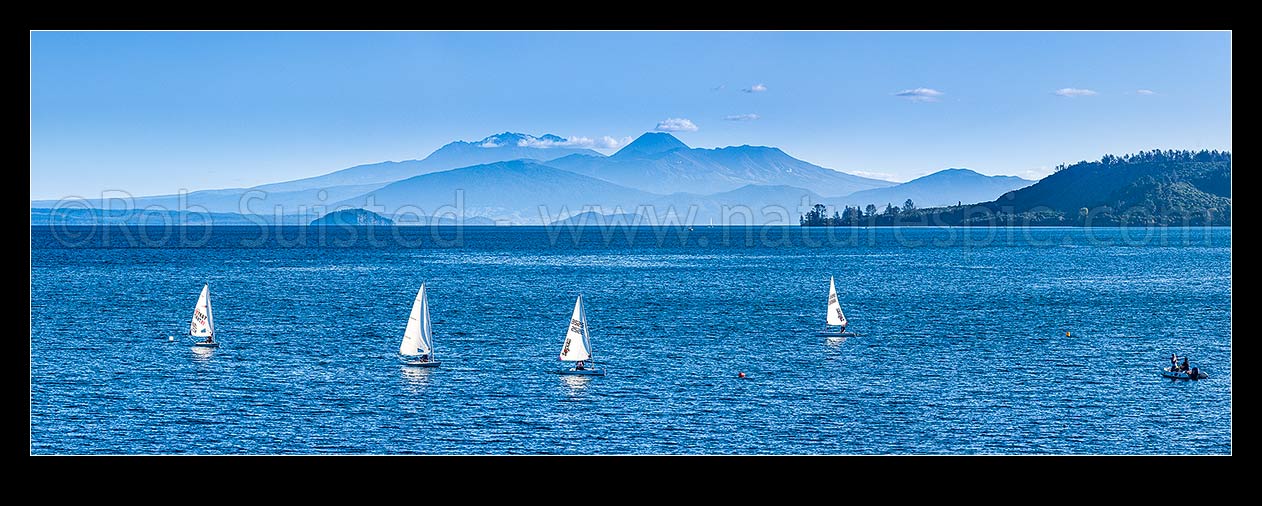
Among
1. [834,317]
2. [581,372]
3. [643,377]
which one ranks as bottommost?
[643,377]

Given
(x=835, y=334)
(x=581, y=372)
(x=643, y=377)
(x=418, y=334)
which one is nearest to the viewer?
(x=643, y=377)

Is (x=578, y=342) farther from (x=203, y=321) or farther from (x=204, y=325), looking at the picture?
(x=203, y=321)

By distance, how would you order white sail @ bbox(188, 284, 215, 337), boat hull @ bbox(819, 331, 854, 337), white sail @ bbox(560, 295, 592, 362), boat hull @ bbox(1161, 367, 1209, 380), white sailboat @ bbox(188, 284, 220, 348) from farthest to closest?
boat hull @ bbox(819, 331, 854, 337)
white sail @ bbox(188, 284, 215, 337)
white sailboat @ bbox(188, 284, 220, 348)
white sail @ bbox(560, 295, 592, 362)
boat hull @ bbox(1161, 367, 1209, 380)

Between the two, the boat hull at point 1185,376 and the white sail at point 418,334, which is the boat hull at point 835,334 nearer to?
the boat hull at point 1185,376

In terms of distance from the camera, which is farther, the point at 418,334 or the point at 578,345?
the point at 418,334

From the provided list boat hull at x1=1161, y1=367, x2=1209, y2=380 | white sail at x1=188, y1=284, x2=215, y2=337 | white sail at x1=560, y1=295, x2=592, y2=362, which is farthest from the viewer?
white sail at x1=188, y1=284, x2=215, y2=337

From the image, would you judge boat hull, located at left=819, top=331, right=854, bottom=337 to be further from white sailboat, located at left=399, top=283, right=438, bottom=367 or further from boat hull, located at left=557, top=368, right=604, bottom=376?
white sailboat, located at left=399, top=283, right=438, bottom=367

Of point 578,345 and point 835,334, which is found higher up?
point 578,345

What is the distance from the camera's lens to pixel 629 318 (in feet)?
343

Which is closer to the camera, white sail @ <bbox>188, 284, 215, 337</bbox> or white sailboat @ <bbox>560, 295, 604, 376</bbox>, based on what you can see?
white sailboat @ <bbox>560, 295, 604, 376</bbox>

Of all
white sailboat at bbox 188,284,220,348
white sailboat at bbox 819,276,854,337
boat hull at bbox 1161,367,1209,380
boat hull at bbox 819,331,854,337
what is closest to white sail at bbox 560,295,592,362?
white sailboat at bbox 819,276,854,337

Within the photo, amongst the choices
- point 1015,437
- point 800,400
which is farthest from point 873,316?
point 1015,437

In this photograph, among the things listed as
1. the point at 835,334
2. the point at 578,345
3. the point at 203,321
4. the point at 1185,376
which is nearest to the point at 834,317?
the point at 835,334
